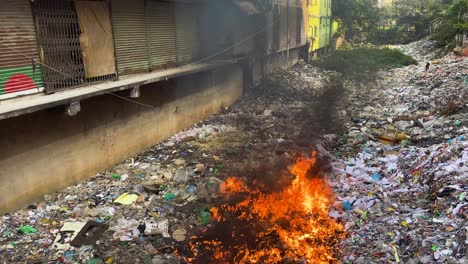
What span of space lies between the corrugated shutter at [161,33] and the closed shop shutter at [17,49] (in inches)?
129

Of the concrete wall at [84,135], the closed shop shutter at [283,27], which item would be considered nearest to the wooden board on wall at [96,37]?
the concrete wall at [84,135]

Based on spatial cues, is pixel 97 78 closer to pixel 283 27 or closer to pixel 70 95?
pixel 70 95

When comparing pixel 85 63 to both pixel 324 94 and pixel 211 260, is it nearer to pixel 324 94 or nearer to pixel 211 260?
pixel 211 260

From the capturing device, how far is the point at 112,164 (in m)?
8.13

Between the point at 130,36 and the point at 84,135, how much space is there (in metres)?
2.68

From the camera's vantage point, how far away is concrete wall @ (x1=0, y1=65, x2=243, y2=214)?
19.3ft

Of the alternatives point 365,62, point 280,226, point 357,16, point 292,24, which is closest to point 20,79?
point 280,226

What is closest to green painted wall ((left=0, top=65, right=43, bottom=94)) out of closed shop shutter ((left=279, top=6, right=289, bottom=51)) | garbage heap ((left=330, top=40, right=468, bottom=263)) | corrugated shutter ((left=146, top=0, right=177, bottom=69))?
corrugated shutter ((left=146, top=0, right=177, bottom=69))

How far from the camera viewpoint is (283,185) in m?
7.30

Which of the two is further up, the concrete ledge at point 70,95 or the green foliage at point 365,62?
the concrete ledge at point 70,95

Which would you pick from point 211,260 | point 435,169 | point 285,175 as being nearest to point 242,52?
point 285,175

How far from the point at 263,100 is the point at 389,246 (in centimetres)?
924

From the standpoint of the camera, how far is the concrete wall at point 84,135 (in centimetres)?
589

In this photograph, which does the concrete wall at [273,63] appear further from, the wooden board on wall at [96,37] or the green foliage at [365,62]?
the wooden board on wall at [96,37]
